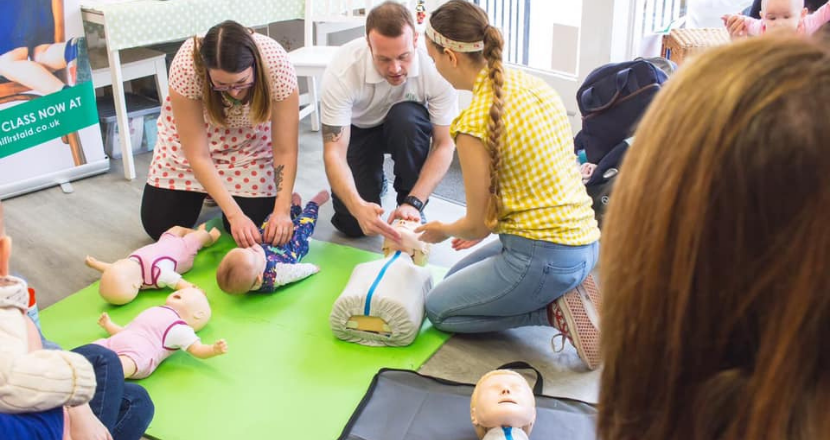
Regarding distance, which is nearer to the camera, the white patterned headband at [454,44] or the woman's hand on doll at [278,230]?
the white patterned headband at [454,44]

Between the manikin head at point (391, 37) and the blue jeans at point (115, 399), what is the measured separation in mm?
1122

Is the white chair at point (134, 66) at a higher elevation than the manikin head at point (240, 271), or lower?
higher

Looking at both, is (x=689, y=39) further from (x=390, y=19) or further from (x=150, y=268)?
(x=150, y=268)

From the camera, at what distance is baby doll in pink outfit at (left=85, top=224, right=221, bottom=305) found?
2371 millimetres

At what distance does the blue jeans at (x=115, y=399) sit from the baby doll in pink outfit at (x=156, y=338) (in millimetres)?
306

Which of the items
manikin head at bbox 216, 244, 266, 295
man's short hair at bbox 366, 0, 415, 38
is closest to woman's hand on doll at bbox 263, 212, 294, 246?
manikin head at bbox 216, 244, 266, 295

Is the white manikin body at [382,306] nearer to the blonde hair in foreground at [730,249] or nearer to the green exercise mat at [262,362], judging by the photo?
the green exercise mat at [262,362]

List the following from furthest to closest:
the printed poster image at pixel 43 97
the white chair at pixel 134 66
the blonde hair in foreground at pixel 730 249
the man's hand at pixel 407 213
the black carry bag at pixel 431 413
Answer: the white chair at pixel 134 66, the printed poster image at pixel 43 97, the man's hand at pixel 407 213, the black carry bag at pixel 431 413, the blonde hair in foreground at pixel 730 249

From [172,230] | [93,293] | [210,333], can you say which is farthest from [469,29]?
Answer: [93,293]

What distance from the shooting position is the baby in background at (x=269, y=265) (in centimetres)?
232

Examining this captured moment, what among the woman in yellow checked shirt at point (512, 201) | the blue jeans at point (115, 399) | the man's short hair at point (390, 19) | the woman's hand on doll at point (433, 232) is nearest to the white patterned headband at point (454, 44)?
the woman in yellow checked shirt at point (512, 201)

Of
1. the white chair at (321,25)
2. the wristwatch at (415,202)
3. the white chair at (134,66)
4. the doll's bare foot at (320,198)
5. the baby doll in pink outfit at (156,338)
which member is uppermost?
the white chair at (321,25)

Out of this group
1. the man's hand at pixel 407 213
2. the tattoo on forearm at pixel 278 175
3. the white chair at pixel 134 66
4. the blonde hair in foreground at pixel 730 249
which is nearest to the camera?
the blonde hair in foreground at pixel 730 249

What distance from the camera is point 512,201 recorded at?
1.98m
